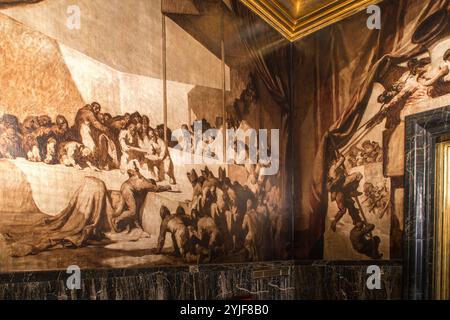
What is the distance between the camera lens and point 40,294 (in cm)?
379

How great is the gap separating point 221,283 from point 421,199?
10.3 feet

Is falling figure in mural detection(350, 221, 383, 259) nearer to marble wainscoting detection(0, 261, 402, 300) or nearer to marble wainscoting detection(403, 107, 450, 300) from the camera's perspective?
marble wainscoting detection(0, 261, 402, 300)

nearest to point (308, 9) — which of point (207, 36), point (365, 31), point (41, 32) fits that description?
point (365, 31)

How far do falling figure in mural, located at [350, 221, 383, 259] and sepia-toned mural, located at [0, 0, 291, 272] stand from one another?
1.35 metres

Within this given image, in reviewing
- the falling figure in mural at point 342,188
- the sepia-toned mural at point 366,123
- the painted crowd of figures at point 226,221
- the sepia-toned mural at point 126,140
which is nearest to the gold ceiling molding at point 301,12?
the sepia-toned mural at point 366,123

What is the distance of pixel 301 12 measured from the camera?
7500mm

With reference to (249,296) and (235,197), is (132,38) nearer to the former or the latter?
(235,197)

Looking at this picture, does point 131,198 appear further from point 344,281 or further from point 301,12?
point 301,12

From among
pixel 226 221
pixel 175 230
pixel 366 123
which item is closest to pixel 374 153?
pixel 366 123

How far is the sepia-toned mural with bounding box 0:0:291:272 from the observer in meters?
3.80

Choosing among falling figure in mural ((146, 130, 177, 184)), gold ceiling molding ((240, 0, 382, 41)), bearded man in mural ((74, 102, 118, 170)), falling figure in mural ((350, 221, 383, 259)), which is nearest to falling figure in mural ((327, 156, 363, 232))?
falling figure in mural ((350, 221, 383, 259))

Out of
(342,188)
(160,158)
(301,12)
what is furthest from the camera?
(301,12)

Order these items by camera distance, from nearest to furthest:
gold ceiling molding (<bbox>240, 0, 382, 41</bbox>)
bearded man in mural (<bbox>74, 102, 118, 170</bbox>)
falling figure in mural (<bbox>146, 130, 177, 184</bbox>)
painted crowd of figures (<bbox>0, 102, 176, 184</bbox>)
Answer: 1. painted crowd of figures (<bbox>0, 102, 176, 184</bbox>)
2. bearded man in mural (<bbox>74, 102, 118, 170</bbox>)
3. falling figure in mural (<bbox>146, 130, 177, 184</bbox>)
4. gold ceiling molding (<bbox>240, 0, 382, 41</bbox>)
